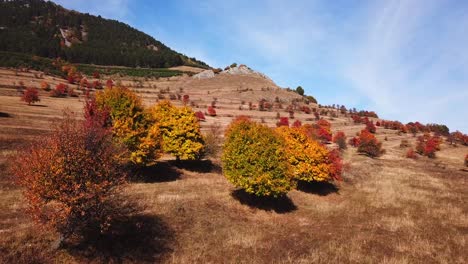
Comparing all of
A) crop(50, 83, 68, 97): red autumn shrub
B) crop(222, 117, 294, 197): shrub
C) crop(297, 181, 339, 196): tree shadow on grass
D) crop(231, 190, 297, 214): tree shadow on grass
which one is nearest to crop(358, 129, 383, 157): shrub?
crop(297, 181, 339, 196): tree shadow on grass

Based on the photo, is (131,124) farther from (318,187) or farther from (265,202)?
(318,187)

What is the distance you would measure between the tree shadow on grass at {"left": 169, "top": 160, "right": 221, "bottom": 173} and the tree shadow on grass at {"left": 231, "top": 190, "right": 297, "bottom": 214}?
498 inches

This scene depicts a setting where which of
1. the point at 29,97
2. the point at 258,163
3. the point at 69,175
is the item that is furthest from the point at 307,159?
the point at 29,97

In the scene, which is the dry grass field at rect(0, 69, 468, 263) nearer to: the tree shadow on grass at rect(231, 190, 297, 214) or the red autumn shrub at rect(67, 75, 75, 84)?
the tree shadow on grass at rect(231, 190, 297, 214)

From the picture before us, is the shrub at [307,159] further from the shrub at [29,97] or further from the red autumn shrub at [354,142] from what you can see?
the shrub at [29,97]

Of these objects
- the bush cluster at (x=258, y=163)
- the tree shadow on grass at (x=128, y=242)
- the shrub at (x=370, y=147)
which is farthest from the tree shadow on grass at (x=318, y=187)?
the shrub at (x=370, y=147)

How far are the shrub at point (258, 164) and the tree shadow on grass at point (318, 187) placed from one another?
1089 cm

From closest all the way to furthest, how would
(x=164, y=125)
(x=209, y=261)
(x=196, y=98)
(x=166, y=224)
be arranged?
1. (x=209, y=261)
2. (x=166, y=224)
3. (x=164, y=125)
4. (x=196, y=98)

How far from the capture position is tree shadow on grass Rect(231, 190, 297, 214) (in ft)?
123

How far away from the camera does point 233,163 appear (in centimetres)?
3791

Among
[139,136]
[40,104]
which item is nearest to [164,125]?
[139,136]

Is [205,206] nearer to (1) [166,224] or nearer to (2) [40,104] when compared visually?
(1) [166,224]

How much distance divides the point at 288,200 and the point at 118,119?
2543 cm

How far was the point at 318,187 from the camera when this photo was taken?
165 ft
